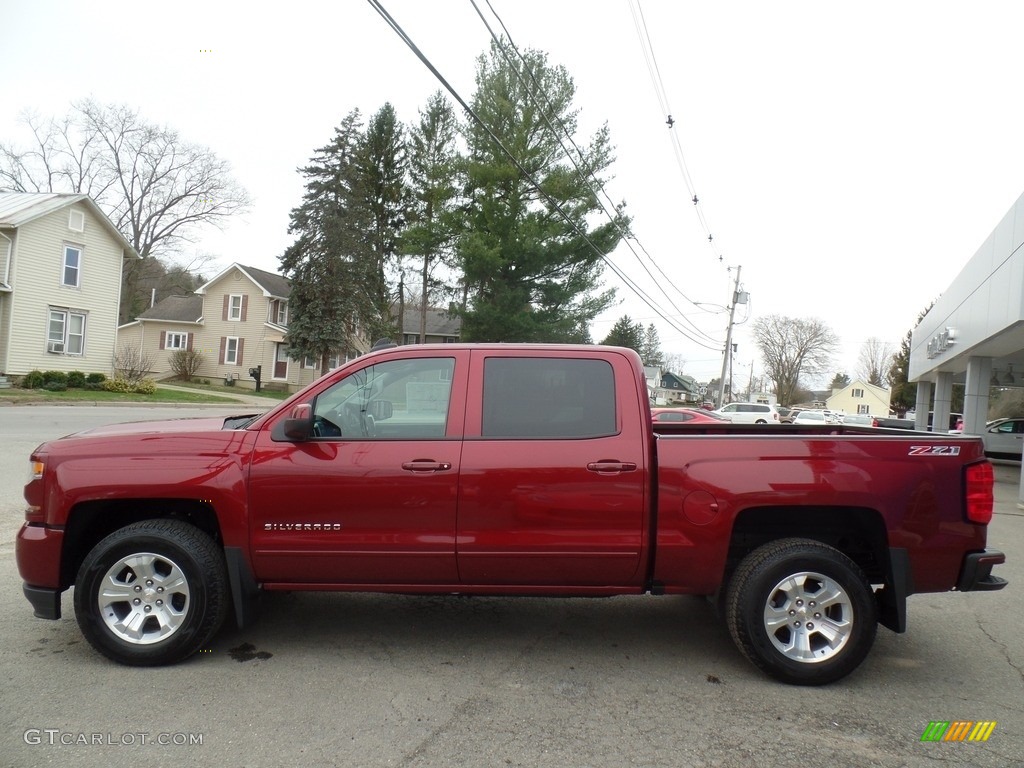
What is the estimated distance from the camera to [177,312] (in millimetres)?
49375

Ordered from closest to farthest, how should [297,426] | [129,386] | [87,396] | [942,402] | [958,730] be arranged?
[958,730] → [297,426] → [942,402] → [87,396] → [129,386]

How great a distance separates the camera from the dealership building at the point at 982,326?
13.2m

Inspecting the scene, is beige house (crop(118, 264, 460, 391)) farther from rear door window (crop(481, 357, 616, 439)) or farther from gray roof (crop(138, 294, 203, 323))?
rear door window (crop(481, 357, 616, 439))

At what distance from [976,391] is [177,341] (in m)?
44.0

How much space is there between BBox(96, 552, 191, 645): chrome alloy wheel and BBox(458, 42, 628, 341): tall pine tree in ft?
84.0

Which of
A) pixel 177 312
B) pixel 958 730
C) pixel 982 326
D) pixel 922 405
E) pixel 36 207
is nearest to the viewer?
pixel 958 730

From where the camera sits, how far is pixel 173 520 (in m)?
4.39

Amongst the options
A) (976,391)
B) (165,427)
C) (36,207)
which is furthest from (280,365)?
(165,427)

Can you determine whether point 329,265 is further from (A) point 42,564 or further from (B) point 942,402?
(A) point 42,564

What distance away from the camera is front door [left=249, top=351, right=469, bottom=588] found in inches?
167

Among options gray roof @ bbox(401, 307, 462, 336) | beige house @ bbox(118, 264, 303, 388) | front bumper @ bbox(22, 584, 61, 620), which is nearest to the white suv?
gray roof @ bbox(401, 307, 462, 336)

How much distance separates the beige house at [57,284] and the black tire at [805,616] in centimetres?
3179

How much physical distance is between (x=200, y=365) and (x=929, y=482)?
47427 mm

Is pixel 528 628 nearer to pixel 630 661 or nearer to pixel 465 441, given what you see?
pixel 630 661
